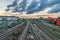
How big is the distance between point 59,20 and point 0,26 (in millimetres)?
32574

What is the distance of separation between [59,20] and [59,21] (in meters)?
0.80

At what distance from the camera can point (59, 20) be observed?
108125 millimetres

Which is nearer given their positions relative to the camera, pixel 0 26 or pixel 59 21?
pixel 0 26

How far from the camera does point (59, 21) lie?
357ft

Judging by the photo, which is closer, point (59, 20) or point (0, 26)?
point (0, 26)

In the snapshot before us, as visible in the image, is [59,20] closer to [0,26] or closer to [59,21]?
[59,21]

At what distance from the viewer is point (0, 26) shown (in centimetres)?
10125

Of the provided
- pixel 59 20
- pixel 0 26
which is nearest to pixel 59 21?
pixel 59 20

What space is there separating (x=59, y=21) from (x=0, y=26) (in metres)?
32.7
